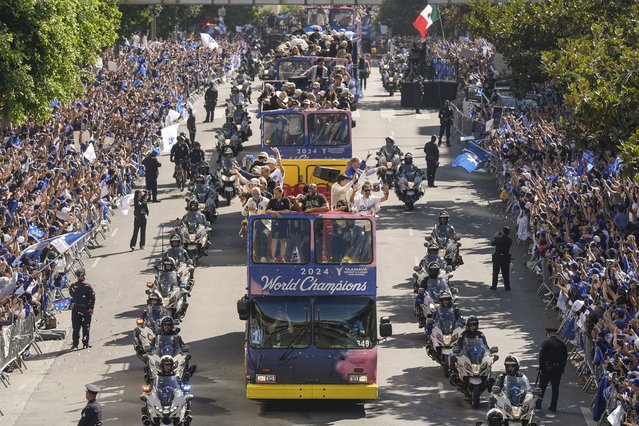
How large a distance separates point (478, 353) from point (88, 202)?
14409mm

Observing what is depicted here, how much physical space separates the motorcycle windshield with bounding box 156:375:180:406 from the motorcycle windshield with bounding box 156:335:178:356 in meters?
1.69

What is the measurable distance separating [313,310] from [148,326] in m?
4.09

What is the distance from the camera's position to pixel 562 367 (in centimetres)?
2662

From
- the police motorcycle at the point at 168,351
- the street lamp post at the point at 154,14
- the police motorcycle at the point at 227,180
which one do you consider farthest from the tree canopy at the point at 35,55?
the street lamp post at the point at 154,14

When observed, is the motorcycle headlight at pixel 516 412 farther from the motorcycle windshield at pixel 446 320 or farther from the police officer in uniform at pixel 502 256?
the police officer in uniform at pixel 502 256

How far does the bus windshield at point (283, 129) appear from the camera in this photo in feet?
127

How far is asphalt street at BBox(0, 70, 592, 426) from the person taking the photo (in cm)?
2692

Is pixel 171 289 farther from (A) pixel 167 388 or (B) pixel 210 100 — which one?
(B) pixel 210 100

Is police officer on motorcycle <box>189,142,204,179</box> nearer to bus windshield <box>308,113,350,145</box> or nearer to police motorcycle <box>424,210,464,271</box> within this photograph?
bus windshield <box>308,113,350,145</box>

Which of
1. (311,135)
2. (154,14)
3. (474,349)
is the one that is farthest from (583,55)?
(154,14)

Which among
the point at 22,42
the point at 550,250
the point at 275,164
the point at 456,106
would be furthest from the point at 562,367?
the point at 456,106

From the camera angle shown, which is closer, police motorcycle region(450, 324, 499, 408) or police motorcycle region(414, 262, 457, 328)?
police motorcycle region(450, 324, 499, 408)

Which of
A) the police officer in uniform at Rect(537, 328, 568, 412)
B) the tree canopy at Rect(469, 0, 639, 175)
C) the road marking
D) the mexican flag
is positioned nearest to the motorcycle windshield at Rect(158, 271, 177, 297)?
the road marking

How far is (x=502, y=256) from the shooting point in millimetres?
35625
